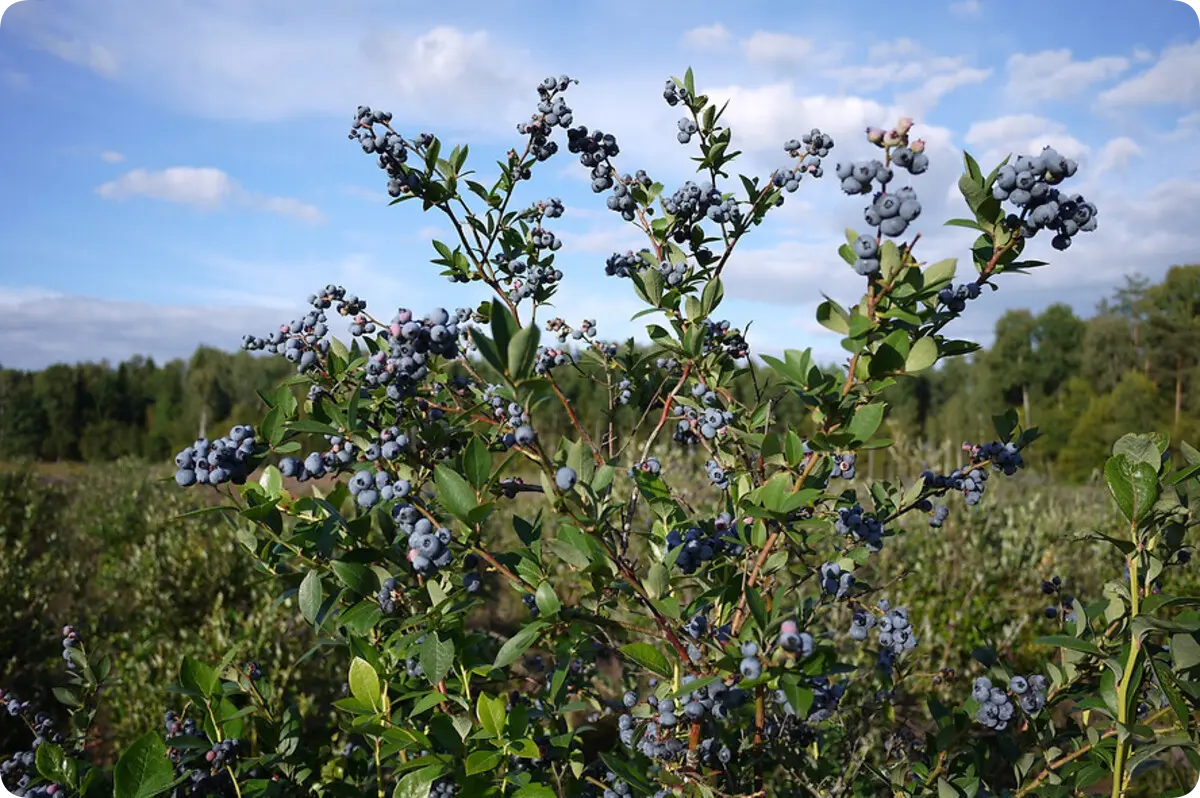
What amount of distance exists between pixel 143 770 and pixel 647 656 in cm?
90

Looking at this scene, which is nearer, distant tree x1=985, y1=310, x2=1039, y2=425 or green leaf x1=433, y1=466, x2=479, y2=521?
green leaf x1=433, y1=466, x2=479, y2=521

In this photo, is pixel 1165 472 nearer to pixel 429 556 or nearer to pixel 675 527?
pixel 675 527

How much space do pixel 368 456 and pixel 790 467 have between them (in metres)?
0.82

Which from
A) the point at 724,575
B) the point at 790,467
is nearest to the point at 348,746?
the point at 724,575

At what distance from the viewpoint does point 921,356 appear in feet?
4.47

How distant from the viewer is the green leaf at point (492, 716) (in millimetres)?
1458

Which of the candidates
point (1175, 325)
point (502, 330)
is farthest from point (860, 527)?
point (1175, 325)

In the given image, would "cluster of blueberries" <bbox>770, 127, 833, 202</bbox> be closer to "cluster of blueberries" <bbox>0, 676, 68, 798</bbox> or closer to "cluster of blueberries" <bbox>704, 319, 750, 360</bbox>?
"cluster of blueberries" <bbox>704, 319, 750, 360</bbox>

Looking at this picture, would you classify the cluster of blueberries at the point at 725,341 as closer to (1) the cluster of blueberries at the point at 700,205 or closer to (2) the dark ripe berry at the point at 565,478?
(1) the cluster of blueberries at the point at 700,205

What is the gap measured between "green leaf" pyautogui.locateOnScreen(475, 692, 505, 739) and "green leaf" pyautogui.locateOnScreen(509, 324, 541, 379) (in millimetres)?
678

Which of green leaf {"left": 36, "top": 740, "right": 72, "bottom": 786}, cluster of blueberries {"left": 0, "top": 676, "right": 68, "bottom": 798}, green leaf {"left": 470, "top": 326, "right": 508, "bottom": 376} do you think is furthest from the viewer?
cluster of blueberries {"left": 0, "top": 676, "right": 68, "bottom": 798}

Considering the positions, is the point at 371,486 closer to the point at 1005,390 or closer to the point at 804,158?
the point at 804,158

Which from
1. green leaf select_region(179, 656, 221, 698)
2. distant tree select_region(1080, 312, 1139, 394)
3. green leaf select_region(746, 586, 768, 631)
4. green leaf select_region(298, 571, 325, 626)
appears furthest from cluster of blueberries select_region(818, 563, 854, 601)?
distant tree select_region(1080, 312, 1139, 394)

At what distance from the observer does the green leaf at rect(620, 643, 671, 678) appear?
143 centimetres
